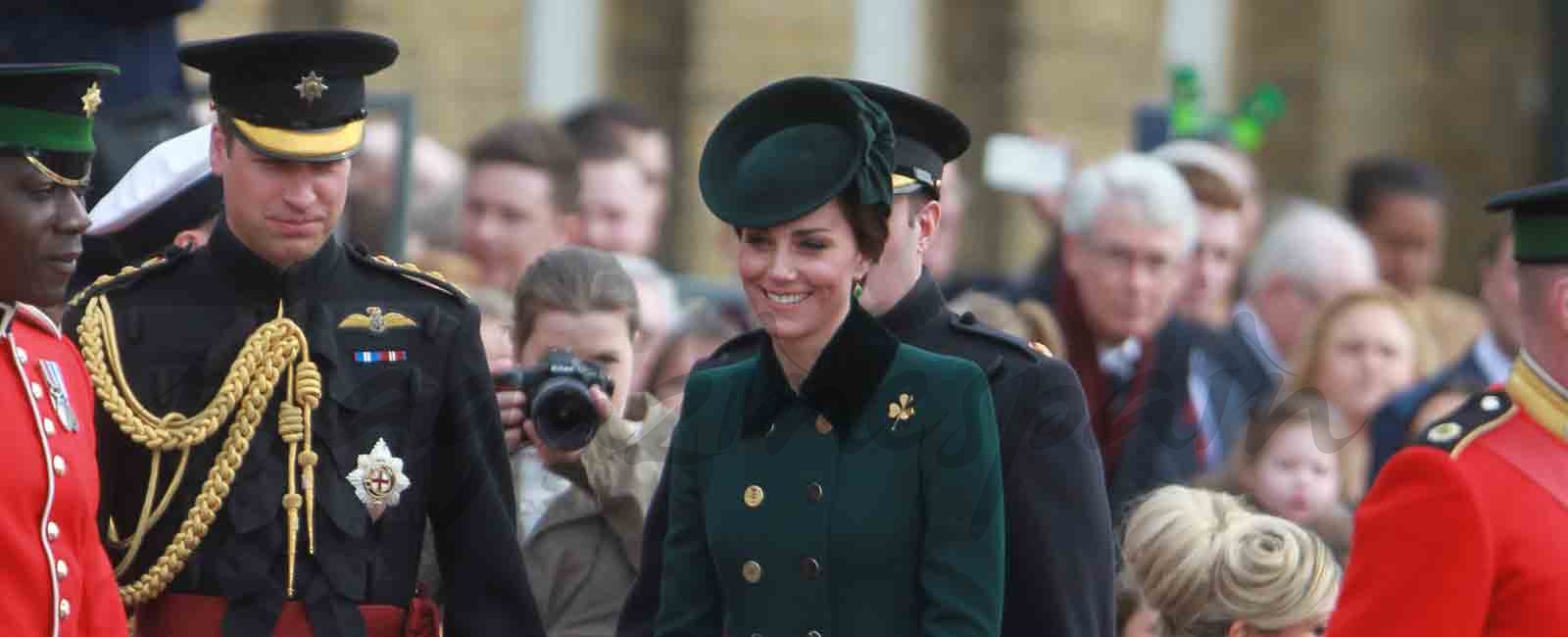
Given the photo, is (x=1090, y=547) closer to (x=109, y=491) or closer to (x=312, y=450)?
(x=312, y=450)

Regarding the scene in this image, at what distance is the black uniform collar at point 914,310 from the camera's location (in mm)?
5270

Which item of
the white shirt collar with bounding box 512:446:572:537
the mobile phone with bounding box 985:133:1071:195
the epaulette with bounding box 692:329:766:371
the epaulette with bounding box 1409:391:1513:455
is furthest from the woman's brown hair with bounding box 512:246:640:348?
the mobile phone with bounding box 985:133:1071:195

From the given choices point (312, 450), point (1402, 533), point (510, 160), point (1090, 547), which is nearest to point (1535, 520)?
point (1402, 533)

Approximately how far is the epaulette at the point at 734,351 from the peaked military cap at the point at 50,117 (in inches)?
43.5

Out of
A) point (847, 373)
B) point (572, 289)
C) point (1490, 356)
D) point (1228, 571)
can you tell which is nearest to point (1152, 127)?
point (1490, 356)

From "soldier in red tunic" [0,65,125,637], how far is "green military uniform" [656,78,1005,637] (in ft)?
3.04

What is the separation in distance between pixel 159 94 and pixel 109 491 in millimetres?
2165

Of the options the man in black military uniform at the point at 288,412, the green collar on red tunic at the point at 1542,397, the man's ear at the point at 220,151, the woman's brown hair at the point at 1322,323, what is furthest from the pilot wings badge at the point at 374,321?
the woman's brown hair at the point at 1322,323

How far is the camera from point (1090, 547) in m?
5.17

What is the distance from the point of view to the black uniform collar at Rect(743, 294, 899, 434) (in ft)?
16.1

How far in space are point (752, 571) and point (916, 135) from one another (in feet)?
2.74

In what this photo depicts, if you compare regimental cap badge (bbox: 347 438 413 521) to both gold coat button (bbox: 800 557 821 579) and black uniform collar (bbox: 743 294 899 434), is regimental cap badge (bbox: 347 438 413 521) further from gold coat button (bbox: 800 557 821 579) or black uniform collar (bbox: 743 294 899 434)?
gold coat button (bbox: 800 557 821 579)

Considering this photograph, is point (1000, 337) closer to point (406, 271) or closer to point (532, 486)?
point (406, 271)

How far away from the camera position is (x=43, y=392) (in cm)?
496
